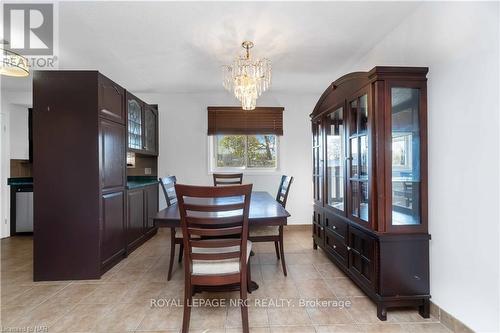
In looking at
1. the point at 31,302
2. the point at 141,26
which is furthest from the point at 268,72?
the point at 31,302

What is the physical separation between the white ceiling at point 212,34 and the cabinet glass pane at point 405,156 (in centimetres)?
84

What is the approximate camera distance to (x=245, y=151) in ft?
14.9

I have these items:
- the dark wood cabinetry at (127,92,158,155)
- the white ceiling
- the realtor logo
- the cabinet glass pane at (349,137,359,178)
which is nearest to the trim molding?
the cabinet glass pane at (349,137,359,178)

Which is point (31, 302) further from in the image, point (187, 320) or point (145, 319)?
point (187, 320)

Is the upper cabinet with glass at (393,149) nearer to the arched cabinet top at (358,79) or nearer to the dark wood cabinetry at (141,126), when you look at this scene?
the arched cabinet top at (358,79)

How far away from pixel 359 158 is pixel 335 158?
0.53 m

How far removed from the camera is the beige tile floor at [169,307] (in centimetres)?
176

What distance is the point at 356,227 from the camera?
216 cm

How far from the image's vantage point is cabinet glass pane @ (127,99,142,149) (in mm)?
3324

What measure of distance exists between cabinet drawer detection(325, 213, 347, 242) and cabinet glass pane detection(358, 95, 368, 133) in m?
0.96

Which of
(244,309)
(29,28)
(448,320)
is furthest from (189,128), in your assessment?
(448,320)

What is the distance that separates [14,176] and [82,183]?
2.84 metres

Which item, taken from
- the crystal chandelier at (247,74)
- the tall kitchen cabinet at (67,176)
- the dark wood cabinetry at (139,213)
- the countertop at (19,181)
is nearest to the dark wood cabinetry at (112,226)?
the tall kitchen cabinet at (67,176)

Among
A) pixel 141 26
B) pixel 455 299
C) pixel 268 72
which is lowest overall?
pixel 455 299
